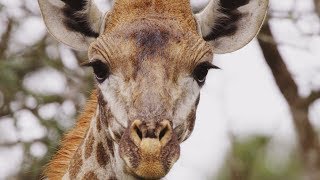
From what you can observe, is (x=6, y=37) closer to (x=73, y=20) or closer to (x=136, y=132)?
(x=73, y=20)

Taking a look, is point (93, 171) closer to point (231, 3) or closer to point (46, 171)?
point (46, 171)

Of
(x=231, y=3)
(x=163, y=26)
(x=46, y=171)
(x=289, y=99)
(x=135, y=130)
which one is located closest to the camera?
(x=135, y=130)

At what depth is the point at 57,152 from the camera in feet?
39.4

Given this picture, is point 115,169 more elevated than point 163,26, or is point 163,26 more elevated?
point 163,26

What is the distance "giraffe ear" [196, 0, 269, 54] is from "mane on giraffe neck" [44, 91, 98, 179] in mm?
1436

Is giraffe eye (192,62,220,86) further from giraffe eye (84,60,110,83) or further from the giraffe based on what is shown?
giraffe eye (84,60,110,83)

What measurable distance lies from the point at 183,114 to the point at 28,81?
6193mm

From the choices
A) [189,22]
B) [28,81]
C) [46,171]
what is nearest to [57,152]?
[46,171]

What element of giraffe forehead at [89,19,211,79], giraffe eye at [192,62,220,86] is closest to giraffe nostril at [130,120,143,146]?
giraffe forehead at [89,19,211,79]

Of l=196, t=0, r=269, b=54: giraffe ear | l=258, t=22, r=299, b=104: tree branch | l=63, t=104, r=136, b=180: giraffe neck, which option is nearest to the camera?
l=63, t=104, r=136, b=180: giraffe neck

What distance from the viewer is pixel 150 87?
32.8 ft

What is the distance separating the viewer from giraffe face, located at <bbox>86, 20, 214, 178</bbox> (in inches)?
380

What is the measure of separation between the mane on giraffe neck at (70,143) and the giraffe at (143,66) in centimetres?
14

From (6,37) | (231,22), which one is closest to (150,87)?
(231,22)
